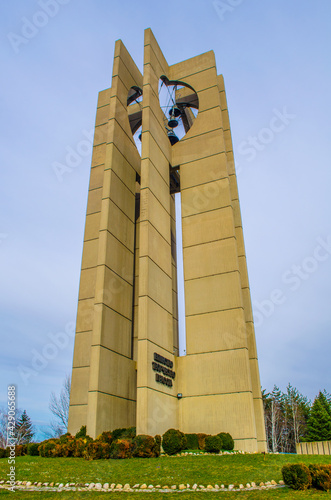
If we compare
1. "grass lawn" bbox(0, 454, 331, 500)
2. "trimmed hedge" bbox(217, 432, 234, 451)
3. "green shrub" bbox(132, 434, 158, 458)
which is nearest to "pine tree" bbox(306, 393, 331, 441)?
"trimmed hedge" bbox(217, 432, 234, 451)

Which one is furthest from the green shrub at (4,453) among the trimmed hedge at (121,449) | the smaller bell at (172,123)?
the smaller bell at (172,123)

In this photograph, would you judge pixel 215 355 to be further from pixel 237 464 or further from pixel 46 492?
pixel 46 492

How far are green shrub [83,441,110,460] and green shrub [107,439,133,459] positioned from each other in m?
0.19

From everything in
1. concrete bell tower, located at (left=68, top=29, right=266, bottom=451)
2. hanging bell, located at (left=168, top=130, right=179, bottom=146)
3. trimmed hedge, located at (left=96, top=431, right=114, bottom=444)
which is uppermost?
hanging bell, located at (left=168, top=130, right=179, bottom=146)

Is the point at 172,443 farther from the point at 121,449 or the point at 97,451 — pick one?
the point at 97,451

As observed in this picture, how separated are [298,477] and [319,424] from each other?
33.0 metres

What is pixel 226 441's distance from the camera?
15.7 m

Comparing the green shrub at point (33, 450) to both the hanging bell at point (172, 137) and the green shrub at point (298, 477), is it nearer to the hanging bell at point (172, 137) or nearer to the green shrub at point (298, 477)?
the green shrub at point (298, 477)

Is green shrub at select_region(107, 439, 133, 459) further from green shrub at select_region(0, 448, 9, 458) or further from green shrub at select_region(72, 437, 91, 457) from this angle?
green shrub at select_region(0, 448, 9, 458)

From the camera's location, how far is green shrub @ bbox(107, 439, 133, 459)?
12867 millimetres

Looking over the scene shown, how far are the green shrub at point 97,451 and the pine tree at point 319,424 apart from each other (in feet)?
98.4

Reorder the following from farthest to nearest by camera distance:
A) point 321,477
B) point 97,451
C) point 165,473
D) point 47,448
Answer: point 47,448 → point 97,451 → point 165,473 → point 321,477

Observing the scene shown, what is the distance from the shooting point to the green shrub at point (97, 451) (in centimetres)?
1312

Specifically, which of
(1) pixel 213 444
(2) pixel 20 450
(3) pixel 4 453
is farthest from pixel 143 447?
(3) pixel 4 453
